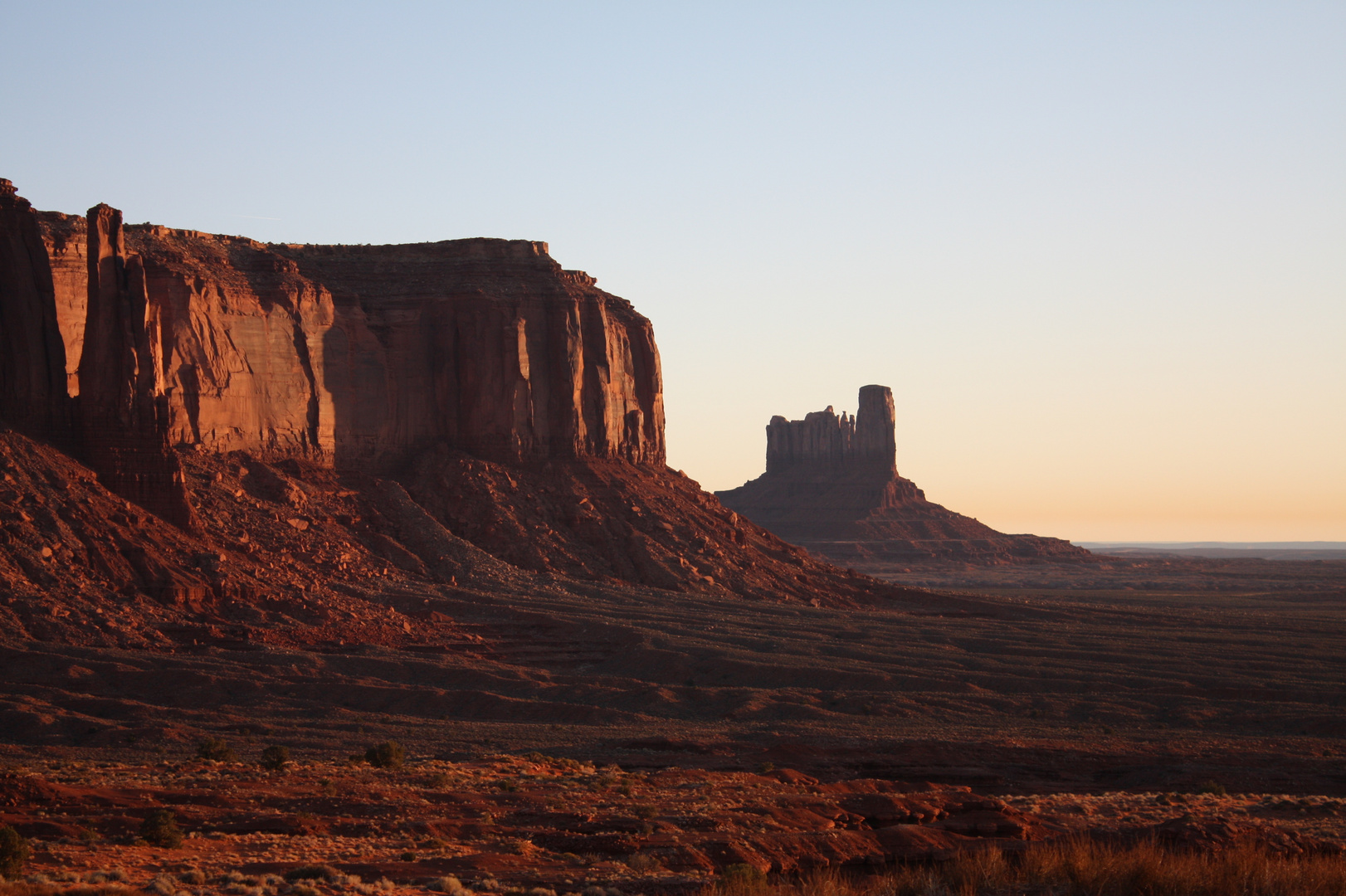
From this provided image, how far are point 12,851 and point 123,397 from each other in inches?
1416

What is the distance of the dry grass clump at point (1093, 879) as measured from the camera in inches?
670

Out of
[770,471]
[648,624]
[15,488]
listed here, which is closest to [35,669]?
[15,488]

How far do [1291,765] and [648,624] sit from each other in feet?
87.1

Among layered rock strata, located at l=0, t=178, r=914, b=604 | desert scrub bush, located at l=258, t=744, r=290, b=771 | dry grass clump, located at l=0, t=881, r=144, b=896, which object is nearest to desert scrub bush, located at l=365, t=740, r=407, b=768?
desert scrub bush, located at l=258, t=744, r=290, b=771

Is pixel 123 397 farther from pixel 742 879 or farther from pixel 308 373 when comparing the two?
pixel 742 879

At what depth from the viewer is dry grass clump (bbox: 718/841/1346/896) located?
17.0 meters

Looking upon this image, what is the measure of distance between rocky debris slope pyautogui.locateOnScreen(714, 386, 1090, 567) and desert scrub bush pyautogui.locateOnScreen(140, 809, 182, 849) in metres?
123

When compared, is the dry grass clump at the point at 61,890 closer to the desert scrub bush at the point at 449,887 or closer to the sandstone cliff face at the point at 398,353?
the desert scrub bush at the point at 449,887

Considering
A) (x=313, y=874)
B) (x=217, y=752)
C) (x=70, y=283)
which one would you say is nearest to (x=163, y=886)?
(x=313, y=874)

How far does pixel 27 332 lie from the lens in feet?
165

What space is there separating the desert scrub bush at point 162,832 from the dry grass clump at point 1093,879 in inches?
324

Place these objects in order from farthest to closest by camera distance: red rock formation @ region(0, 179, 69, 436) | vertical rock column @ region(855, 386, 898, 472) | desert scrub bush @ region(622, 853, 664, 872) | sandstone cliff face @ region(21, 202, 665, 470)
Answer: vertical rock column @ region(855, 386, 898, 472)
sandstone cliff face @ region(21, 202, 665, 470)
red rock formation @ region(0, 179, 69, 436)
desert scrub bush @ region(622, 853, 664, 872)

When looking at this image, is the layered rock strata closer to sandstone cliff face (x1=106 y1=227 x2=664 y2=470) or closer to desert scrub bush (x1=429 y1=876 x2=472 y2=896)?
sandstone cliff face (x1=106 y1=227 x2=664 y2=470)

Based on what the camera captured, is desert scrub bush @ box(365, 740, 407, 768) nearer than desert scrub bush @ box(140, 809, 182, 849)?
No
